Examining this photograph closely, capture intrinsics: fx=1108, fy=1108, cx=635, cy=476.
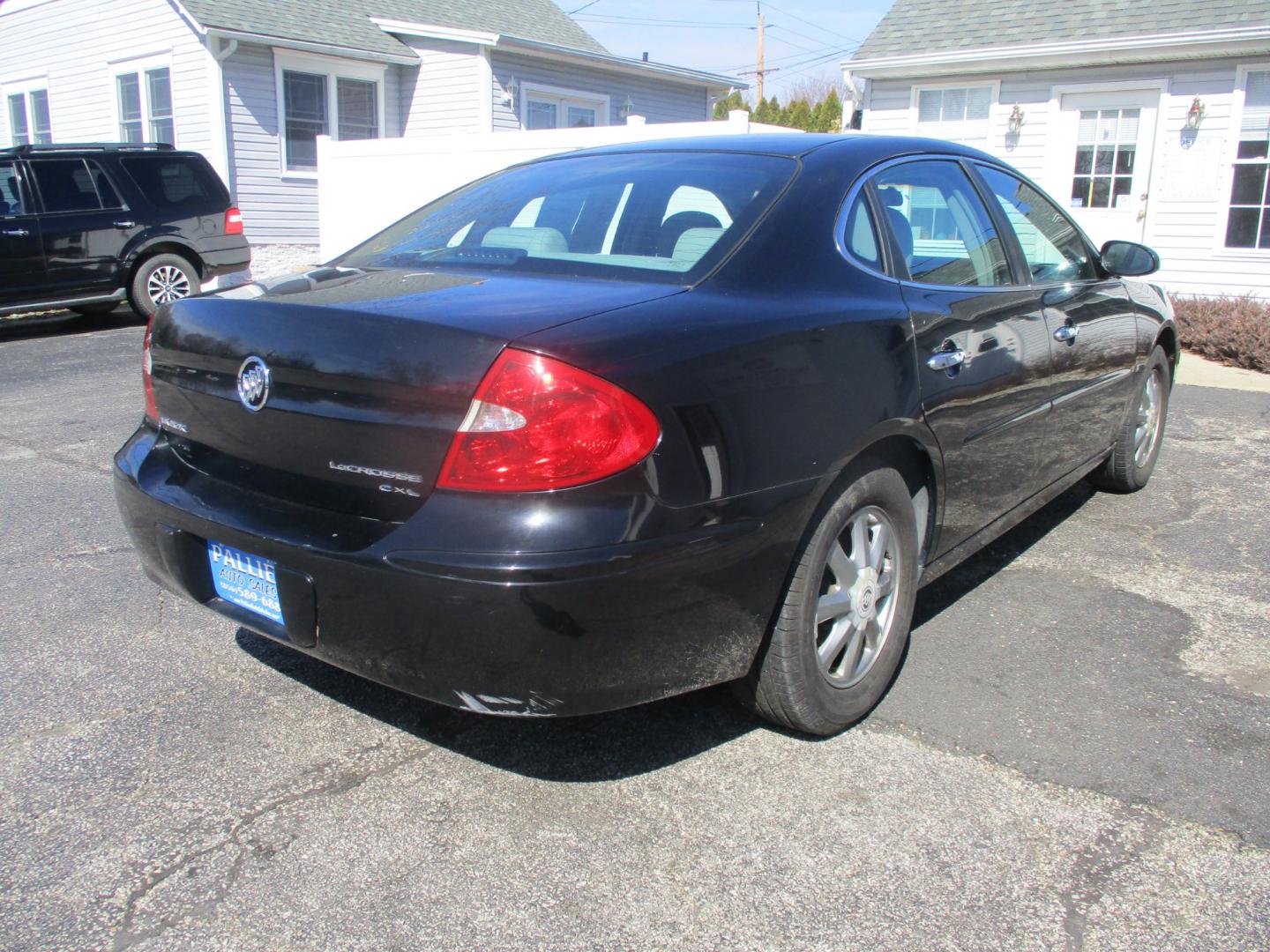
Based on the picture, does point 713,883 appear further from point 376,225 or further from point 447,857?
point 376,225

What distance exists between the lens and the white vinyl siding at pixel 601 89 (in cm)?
1723

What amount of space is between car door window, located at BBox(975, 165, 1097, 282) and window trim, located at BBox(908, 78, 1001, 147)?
9813mm

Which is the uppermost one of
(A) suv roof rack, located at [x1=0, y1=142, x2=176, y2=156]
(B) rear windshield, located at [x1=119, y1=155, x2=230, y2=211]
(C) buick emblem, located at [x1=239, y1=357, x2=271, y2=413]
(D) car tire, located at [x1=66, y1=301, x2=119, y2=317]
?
(A) suv roof rack, located at [x1=0, y1=142, x2=176, y2=156]

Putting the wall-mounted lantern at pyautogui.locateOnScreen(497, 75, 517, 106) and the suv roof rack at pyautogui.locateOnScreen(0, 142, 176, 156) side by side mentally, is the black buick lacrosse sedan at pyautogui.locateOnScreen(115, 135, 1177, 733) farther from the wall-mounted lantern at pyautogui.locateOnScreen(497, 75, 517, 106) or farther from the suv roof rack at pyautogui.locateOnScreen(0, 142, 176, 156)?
the wall-mounted lantern at pyautogui.locateOnScreen(497, 75, 517, 106)

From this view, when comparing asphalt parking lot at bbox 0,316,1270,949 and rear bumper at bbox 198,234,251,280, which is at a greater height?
rear bumper at bbox 198,234,251,280

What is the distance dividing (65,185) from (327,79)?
22.1ft

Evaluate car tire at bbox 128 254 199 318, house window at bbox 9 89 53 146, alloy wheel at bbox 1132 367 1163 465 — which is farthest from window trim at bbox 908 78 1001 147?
house window at bbox 9 89 53 146

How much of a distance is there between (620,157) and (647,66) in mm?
16917

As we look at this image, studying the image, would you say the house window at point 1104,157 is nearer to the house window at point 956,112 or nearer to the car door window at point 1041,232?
the house window at point 956,112

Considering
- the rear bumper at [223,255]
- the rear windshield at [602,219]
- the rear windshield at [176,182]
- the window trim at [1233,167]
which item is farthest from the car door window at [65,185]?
the window trim at [1233,167]

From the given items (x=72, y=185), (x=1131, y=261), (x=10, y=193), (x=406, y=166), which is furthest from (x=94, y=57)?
(x=1131, y=261)

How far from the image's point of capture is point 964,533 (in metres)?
3.53

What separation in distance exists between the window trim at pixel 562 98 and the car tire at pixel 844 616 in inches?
591

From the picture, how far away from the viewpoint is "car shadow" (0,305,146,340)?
11.4m
